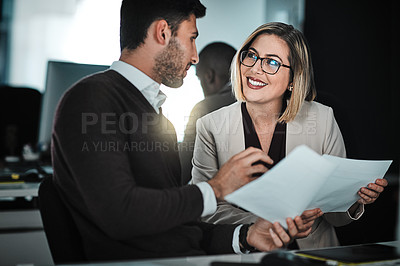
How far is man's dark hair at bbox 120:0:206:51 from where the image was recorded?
3.60 ft

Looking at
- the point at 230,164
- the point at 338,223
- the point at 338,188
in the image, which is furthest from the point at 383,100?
the point at 230,164

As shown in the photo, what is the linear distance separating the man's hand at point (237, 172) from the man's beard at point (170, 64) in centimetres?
32

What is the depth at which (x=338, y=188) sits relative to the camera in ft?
3.63

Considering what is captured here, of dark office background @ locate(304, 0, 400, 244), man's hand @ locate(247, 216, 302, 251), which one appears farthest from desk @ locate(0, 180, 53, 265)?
dark office background @ locate(304, 0, 400, 244)

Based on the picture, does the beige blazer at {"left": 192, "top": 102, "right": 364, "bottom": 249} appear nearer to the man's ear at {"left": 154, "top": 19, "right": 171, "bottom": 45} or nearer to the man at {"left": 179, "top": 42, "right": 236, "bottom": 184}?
the man at {"left": 179, "top": 42, "right": 236, "bottom": 184}

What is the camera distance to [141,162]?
3.39 feet

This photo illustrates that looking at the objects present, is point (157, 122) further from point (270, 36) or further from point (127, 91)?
point (270, 36)

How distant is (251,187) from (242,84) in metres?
0.75

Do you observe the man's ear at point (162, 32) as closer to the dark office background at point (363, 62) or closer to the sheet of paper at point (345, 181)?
the sheet of paper at point (345, 181)

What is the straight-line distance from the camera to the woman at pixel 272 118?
4.82ft

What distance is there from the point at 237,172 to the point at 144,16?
0.46 m

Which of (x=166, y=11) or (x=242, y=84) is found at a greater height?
(x=166, y=11)

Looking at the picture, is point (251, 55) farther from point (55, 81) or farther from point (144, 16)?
point (55, 81)

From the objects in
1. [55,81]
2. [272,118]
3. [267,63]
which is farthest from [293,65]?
[55,81]
